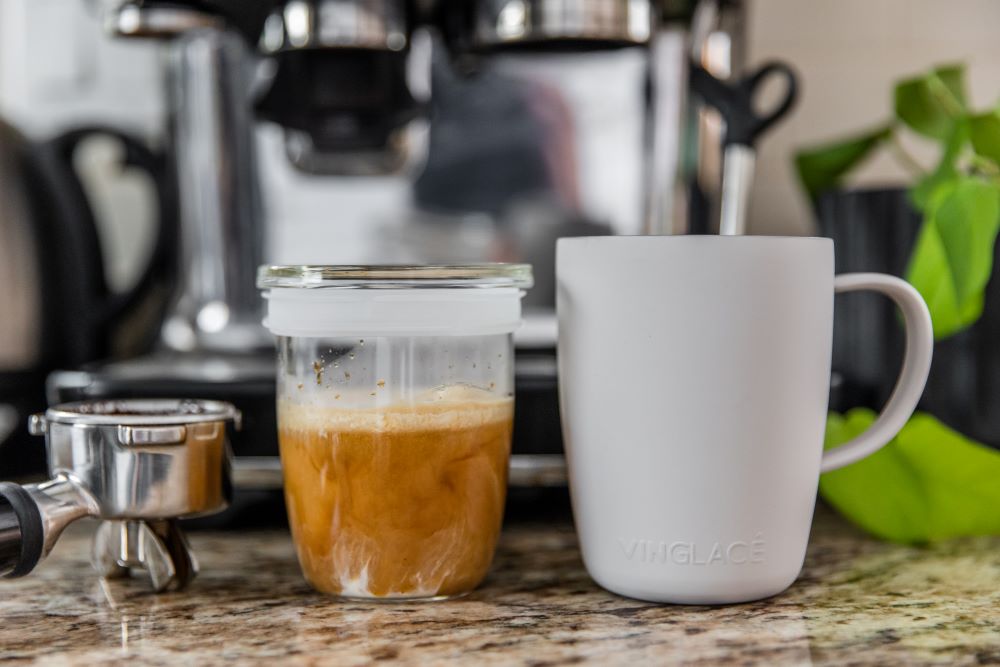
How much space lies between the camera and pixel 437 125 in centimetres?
68

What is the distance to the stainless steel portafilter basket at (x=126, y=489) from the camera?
396 millimetres

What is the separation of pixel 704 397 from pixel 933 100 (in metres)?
0.26

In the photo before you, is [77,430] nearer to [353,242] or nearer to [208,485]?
[208,485]

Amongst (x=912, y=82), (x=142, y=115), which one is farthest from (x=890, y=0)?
(x=142, y=115)

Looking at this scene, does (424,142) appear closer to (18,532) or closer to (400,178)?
(400,178)

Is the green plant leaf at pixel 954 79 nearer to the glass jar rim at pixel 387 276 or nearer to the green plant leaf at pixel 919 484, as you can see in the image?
the green plant leaf at pixel 919 484

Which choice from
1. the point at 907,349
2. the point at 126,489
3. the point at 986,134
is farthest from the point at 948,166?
the point at 126,489

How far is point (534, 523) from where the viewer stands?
57cm

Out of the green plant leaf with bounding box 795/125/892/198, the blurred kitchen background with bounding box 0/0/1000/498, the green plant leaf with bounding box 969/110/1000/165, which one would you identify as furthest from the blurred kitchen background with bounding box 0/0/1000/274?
the green plant leaf with bounding box 969/110/1000/165

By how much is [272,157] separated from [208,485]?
0.97 feet

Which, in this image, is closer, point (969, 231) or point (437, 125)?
point (969, 231)

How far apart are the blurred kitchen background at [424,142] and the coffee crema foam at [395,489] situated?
0.45 feet

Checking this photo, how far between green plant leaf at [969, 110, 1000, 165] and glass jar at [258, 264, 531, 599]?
0.81ft

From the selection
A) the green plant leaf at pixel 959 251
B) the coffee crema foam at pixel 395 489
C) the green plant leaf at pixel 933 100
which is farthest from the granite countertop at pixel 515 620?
the green plant leaf at pixel 933 100
